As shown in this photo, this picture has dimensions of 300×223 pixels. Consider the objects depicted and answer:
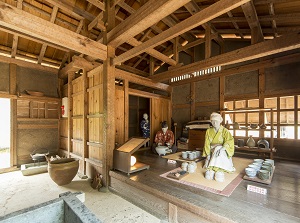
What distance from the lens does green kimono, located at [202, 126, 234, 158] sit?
10.6 feet

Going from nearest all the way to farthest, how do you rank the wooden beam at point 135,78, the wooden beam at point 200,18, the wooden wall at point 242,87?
the wooden beam at point 200,18 < the wooden wall at point 242,87 < the wooden beam at point 135,78

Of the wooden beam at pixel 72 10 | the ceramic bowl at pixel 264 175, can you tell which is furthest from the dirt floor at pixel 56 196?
the wooden beam at pixel 72 10

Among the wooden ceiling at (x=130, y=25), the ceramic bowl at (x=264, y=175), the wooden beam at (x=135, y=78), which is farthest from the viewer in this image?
the wooden beam at (x=135, y=78)

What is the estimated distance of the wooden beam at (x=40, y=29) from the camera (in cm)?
237

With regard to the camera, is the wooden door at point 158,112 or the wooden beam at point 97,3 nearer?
the wooden beam at point 97,3

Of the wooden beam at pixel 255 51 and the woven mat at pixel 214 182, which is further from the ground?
the wooden beam at pixel 255 51

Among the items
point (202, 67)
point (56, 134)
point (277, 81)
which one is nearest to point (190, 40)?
point (202, 67)

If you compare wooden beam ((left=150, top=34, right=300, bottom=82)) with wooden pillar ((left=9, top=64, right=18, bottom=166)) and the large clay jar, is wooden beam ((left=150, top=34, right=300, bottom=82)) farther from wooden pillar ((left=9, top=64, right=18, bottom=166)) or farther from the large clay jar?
wooden pillar ((left=9, top=64, right=18, bottom=166))

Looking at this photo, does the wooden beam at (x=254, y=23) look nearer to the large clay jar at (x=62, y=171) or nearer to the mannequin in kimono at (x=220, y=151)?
the mannequin in kimono at (x=220, y=151)

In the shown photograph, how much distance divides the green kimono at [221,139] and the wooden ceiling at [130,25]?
1972 millimetres

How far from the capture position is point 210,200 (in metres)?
2.24

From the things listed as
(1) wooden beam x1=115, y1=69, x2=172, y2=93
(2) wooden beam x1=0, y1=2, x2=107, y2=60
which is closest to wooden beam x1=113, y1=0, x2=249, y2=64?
(2) wooden beam x1=0, y1=2, x2=107, y2=60

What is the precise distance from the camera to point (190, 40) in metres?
5.94

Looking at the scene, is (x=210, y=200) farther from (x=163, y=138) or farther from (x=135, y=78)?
(x=135, y=78)
